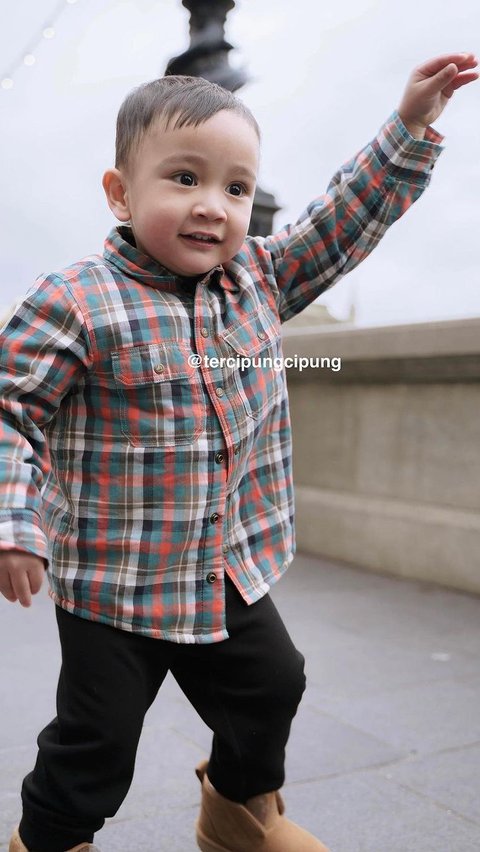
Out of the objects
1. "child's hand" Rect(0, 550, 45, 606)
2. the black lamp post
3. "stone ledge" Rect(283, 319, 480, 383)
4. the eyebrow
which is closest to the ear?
the eyebrow

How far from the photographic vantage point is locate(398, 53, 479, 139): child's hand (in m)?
1.77

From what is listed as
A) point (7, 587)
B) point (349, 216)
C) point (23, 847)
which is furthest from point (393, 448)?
point (7, 587)

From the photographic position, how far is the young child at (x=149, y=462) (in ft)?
5.16

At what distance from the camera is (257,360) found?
5.69 ft

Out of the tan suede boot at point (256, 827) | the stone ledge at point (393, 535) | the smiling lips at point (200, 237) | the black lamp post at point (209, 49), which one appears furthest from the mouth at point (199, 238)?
the black lamp post at point (209, 49)

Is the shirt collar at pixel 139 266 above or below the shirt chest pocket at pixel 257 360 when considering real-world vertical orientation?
above

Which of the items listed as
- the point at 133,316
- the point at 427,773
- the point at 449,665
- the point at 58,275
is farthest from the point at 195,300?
the point at 449,665

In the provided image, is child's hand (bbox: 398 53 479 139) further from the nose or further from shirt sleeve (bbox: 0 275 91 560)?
shirt sleeve (bbox: 0 275 91 560)

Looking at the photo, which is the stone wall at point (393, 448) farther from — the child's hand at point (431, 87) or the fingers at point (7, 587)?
the fingers at point (7, 587)

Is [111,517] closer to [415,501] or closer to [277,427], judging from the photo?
[277,427]

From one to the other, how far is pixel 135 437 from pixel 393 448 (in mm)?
3252

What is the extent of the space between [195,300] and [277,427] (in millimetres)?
310

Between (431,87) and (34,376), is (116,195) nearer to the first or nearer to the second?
(34,376)

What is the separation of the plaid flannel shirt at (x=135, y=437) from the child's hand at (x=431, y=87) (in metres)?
0.50
